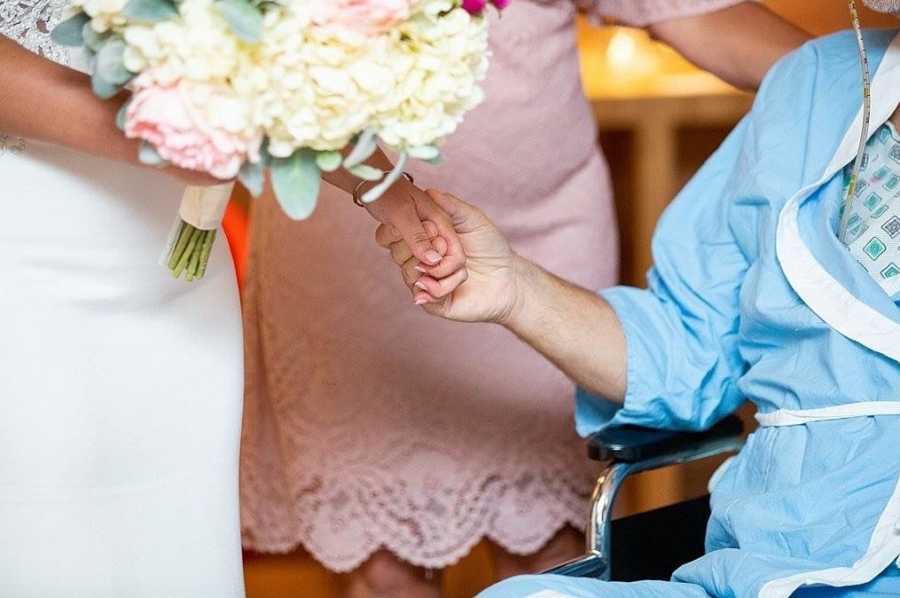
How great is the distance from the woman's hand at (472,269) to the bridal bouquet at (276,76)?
34 centimetres

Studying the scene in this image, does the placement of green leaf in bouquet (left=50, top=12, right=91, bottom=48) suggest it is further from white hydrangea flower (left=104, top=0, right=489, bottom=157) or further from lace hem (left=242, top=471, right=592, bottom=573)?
lace hem (left=242, top=471, right=592, bottom=573)

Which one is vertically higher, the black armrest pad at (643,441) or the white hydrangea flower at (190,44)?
the white hydrangea flower at (190,44)

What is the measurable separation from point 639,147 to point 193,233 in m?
2.24

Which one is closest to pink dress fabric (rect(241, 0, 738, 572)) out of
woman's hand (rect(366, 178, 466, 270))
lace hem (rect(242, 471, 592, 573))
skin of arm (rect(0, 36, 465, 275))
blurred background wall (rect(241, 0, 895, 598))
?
lace hem (rect(242, 471, 592, 573))

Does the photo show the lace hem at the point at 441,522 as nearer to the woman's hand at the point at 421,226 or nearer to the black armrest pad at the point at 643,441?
the black armrest pad at the point at 643,441

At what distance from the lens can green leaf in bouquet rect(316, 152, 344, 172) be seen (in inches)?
44.1

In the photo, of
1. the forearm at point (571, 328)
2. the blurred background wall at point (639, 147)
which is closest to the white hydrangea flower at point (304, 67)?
the forearm at point (571, 328)

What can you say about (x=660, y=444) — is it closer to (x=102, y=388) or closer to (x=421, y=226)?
(x=421, y=226)

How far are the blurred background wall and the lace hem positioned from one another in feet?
3.99

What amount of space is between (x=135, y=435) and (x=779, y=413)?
72 cm

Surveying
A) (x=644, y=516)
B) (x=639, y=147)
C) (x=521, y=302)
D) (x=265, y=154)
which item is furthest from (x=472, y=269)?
(x=639, y=147)

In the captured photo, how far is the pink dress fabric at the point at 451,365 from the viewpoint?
2.01 meters

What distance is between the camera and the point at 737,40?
1964 millimetres

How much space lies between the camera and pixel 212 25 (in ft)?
3.48
